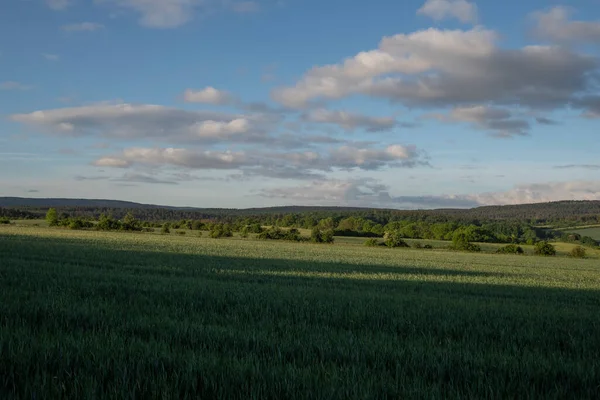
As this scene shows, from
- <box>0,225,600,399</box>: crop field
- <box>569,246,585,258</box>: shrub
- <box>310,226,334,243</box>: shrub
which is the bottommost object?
<box>569,246,585,258</box>: shrub

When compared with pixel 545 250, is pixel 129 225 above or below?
above

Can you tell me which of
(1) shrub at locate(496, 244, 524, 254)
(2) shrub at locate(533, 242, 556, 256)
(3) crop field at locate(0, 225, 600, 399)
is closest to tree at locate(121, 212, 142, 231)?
(1) shrub at locate(496, 244, 524, 254)

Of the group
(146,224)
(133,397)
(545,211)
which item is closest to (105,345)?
(133,397)

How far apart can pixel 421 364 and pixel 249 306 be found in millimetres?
4946

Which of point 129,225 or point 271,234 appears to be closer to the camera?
point 271,234

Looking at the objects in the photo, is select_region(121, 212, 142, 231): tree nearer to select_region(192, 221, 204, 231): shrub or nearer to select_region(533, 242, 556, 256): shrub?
select_region(192, 221, 204, 231): shrub

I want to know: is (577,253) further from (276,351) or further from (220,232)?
(276,351)

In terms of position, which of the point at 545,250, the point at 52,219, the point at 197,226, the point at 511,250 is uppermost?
the point at 52,219

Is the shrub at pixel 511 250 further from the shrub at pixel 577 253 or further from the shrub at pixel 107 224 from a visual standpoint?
the shrub at pixel 107 224

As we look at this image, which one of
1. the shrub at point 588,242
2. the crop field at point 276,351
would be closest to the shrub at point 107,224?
the crop field at point 276,351

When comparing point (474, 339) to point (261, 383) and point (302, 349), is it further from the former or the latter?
point (261, 383)

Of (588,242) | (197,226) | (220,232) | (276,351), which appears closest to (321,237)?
(220,232)

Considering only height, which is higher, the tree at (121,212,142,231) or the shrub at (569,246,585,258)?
the tree at (121,212,142,231)

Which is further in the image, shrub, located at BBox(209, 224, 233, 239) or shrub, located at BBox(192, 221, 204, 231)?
shrub, located at BBox(192, 221, 204, 231)
